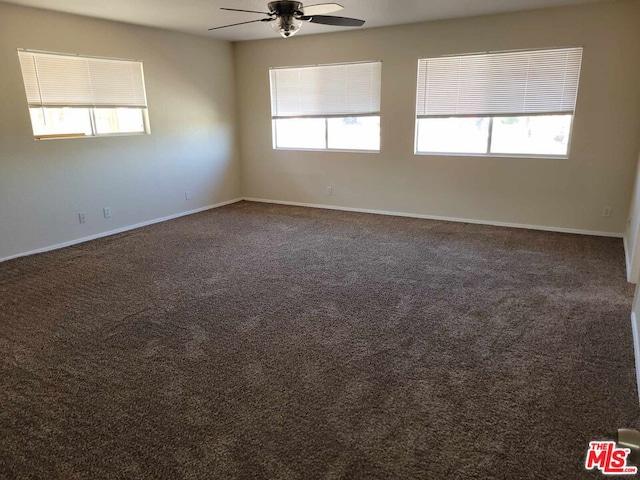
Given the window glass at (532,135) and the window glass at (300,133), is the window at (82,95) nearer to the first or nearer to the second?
the window glass at (300,133)

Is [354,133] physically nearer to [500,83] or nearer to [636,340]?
[500,83]

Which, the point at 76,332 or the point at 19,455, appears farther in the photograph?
the point at 76,332

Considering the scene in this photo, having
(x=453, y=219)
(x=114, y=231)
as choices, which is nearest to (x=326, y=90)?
(x=453, y=219)

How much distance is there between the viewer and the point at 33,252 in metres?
4.70

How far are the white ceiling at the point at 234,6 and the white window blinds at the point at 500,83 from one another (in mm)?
537

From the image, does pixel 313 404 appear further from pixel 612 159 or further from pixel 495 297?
pixel 612 159

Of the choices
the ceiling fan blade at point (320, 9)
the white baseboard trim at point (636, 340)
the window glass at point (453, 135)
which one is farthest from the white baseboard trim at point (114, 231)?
the white baseboard trim at point (636, 340)

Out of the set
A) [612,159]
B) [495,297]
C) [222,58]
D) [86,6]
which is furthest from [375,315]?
[222,58]

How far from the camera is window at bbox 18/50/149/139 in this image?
4562 mm

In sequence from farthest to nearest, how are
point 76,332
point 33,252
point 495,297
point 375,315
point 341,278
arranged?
1. point 33,252
2. point 341,278
3. point 495,297
4. point 375,315
5. point 76,332

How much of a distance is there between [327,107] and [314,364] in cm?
471

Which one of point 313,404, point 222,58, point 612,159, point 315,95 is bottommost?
point 313,404

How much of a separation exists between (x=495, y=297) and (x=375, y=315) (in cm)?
105

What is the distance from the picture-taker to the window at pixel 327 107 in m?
6.04
